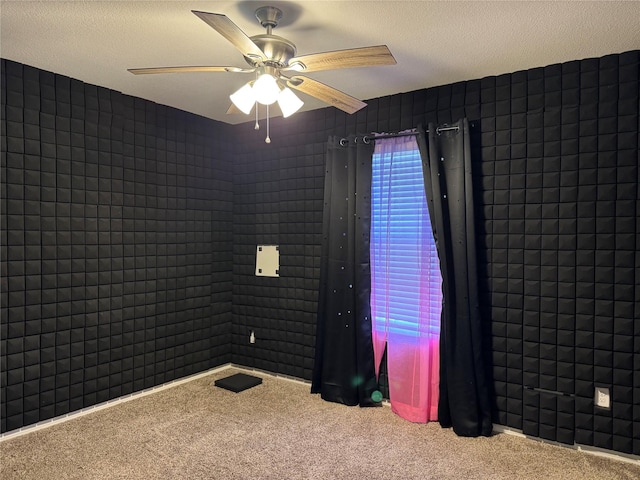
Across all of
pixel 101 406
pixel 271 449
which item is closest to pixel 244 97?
pixel 271 449

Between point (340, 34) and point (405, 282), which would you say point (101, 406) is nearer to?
point (405, 282)

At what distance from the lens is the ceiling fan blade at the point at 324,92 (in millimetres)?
2198

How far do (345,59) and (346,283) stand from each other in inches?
74.9

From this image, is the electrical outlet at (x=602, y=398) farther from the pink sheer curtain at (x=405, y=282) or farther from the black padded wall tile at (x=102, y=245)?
the black padded wall tile at (x=102, y=245)

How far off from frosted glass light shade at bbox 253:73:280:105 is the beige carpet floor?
1.98 meters

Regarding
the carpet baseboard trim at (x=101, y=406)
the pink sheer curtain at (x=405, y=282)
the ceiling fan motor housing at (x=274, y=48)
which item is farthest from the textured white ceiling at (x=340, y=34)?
the carpet baseboard trim at (x=101, y=406)

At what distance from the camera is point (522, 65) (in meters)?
2.73

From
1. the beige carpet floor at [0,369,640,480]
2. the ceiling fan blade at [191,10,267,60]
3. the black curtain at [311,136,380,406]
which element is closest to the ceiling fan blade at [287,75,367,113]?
the ceiling fan blade at [191,10,267,60]

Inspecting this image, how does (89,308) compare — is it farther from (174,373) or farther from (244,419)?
(244,419)

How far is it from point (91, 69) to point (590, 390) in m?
3.73

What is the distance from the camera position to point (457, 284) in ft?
9.65

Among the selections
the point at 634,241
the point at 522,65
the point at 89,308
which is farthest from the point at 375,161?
the point at 89,308

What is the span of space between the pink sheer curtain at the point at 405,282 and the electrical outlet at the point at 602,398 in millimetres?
951

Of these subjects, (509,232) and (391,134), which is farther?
(391,134)
